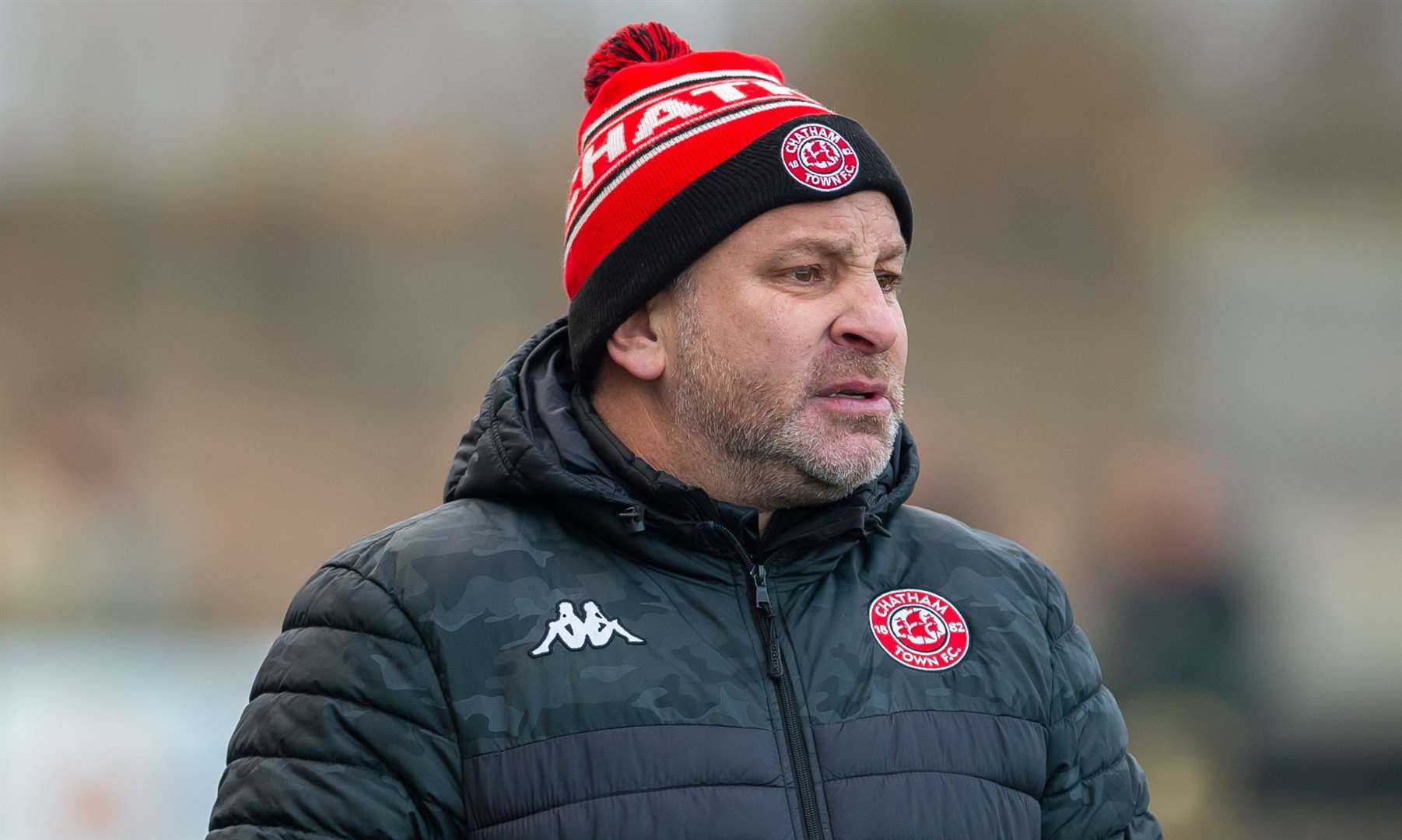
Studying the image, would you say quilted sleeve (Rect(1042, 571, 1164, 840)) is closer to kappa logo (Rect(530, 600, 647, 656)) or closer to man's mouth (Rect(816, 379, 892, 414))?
man's mouth (Rect(816, 379, 892, 414))

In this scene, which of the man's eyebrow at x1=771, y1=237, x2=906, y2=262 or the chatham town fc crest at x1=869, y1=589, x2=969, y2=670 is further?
the man's eyebrow at x1=771, y1=237, x2=906, y2=262

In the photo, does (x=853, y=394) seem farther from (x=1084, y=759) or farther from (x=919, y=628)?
(x=1084, y=759)

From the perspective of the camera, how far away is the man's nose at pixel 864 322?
7.96ft

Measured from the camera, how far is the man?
A: 211cm

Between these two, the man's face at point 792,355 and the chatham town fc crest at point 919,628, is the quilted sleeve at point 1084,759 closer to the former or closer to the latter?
the chatham town fc crest at point 919,628

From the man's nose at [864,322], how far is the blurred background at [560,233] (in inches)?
288

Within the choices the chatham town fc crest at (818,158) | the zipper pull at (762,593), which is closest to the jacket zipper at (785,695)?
the zipper pull at (762,593)

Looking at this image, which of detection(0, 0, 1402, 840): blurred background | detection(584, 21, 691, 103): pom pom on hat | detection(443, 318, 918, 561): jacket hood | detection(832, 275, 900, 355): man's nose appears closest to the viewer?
detection(443, 318, 918, 561): jacket hood

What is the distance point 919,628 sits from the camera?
93.4 inches

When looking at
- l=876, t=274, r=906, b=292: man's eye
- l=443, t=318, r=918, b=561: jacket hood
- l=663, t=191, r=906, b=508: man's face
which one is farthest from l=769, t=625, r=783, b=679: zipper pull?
l=876, t=274, r=906, b=292: man's eye

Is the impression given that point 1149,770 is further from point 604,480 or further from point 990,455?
point 604,480

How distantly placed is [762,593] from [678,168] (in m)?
0.69

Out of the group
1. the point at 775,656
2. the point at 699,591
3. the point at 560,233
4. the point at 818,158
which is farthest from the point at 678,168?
the point at 560,233

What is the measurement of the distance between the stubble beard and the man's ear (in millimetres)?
57
